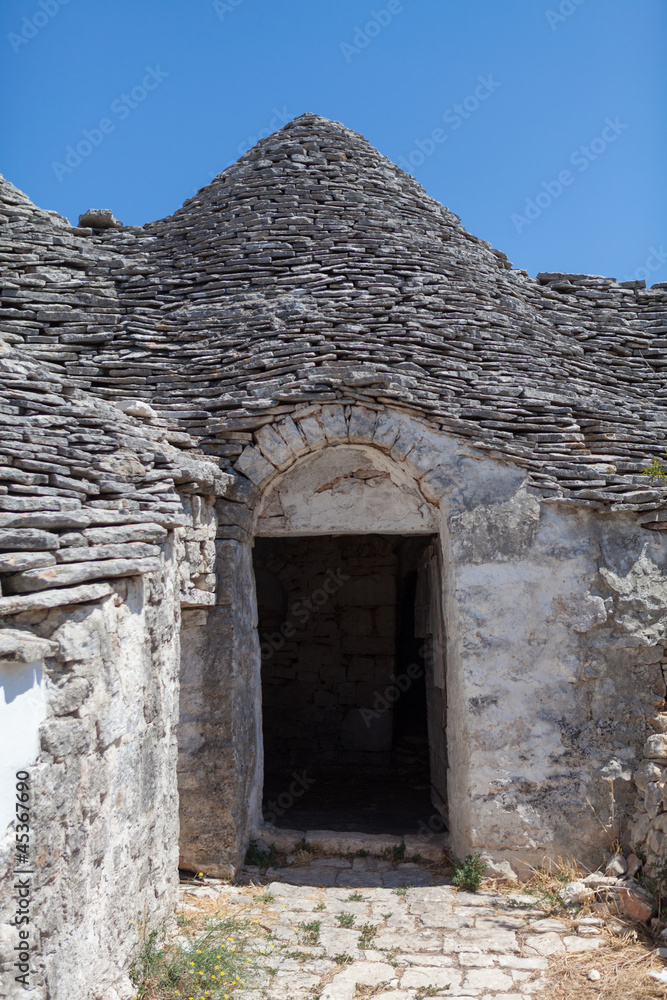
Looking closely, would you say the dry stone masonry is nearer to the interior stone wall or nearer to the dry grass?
the dry grass

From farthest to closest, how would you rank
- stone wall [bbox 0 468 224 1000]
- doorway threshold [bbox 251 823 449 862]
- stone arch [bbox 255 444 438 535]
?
stone arch [bbox 255 444 438 535], doorway threshold [bbox 251 823 449 862], stone wall [bbox 0 468 224 1000]

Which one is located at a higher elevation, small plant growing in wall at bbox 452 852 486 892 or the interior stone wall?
the interior stone wall

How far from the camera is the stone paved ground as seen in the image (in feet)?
13.4

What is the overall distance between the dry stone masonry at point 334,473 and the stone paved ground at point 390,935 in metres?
0.42

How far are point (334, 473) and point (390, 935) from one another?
10.8 feet

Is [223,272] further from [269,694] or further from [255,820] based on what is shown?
[269,694]

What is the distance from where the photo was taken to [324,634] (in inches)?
387

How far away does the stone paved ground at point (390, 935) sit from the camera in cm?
407

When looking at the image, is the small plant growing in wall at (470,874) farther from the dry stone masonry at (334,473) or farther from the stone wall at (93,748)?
the stone wall at (93,748)
